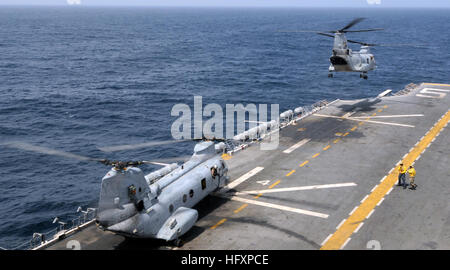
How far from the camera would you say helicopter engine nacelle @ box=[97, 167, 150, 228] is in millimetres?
21328

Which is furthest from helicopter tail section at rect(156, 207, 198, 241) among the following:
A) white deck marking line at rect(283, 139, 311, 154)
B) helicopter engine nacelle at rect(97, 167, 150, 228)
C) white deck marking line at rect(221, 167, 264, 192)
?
white deck marking line at rect(283, 139, 311, 154)

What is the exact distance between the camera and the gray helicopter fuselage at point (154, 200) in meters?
21.6

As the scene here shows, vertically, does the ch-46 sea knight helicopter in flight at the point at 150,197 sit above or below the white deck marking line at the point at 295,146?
above

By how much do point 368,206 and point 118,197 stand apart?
54.9 feet

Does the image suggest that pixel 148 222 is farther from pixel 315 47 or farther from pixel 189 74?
pixel 315 47

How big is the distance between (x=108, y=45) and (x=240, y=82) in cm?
7572

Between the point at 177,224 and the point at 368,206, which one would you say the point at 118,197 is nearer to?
the point at 177,224

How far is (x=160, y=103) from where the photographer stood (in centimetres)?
7244

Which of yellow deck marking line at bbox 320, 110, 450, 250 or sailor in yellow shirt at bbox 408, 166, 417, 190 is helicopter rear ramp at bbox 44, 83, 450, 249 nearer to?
yellow deck marking line at bbox 320, 110, 450, 250

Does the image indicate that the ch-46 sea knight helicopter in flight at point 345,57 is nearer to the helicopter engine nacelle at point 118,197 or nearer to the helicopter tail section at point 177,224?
the helicopter tail section at point 177,224

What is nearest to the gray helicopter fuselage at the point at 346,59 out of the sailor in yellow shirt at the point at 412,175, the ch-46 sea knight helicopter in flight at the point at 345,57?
the ch-46 sea knight helicopter in flight at the point at 345,57

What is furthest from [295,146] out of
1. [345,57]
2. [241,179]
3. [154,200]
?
[154,200]
